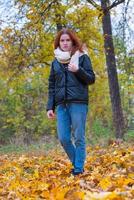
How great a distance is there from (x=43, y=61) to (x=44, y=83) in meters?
10.3

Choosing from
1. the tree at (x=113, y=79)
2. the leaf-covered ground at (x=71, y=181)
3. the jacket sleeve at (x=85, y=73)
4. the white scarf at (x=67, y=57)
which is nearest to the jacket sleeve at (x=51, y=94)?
the white scarf at (x=67, y=57)

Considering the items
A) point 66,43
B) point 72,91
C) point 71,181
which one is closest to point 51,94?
point 72,91

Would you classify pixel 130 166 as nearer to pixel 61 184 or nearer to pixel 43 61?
pixel 61 184

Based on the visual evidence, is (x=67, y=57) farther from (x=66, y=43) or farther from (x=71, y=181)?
(x=71, y=181)

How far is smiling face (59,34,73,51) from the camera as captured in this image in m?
7.48

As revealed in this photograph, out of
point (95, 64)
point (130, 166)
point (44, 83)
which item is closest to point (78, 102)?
point (130, 166)

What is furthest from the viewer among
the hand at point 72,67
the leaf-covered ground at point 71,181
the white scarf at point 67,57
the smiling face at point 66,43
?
the smiling face at point 66,43

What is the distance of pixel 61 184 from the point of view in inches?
250

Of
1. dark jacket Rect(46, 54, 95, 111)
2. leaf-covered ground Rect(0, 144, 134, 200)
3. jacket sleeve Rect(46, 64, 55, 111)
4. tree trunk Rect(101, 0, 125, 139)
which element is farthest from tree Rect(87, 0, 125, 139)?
dark jacket Rect(46, 54, 95, 111)

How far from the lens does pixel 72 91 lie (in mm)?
7332

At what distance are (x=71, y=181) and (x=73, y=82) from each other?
1.45 metres

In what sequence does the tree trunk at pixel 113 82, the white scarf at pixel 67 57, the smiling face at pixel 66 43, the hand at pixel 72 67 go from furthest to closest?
the tree trunk at pixel 113 82 → the smiling face at pixel 66 43 → the white scarf at pixel 67 57 → the hand at pixel 72 67

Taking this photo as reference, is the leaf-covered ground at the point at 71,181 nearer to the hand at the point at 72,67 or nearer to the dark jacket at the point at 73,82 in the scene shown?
the dark jacket at the point at 73,82

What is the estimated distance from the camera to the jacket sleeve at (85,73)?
23.8ft
